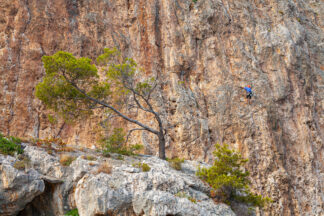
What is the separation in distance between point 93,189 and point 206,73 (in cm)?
1543

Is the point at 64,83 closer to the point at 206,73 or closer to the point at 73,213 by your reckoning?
the point at 73,213

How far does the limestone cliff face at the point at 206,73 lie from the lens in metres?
20.3

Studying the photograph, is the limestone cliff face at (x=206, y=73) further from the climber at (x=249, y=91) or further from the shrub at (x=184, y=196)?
the shrub at (x=184, y=196)

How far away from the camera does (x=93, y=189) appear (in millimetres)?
10805

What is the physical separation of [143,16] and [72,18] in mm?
5604

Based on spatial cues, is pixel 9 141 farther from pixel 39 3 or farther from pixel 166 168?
pixel 39 3

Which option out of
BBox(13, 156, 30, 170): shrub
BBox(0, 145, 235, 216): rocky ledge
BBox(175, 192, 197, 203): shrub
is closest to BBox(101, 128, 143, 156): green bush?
BBox(0, 145, 235, 216): rocky ledge

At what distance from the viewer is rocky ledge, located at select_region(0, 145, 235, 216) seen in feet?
35.0

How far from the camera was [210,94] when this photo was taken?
905 inches

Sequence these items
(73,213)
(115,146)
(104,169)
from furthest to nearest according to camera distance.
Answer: (115,146)
(104,169)
(73,213)

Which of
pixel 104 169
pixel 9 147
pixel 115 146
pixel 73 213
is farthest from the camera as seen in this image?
pixel 115 146

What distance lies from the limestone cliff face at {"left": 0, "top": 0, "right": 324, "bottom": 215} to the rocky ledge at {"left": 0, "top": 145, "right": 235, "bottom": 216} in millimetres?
7157

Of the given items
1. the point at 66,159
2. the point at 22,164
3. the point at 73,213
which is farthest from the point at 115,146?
the point at 22,164

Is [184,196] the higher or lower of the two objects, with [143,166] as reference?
lower
